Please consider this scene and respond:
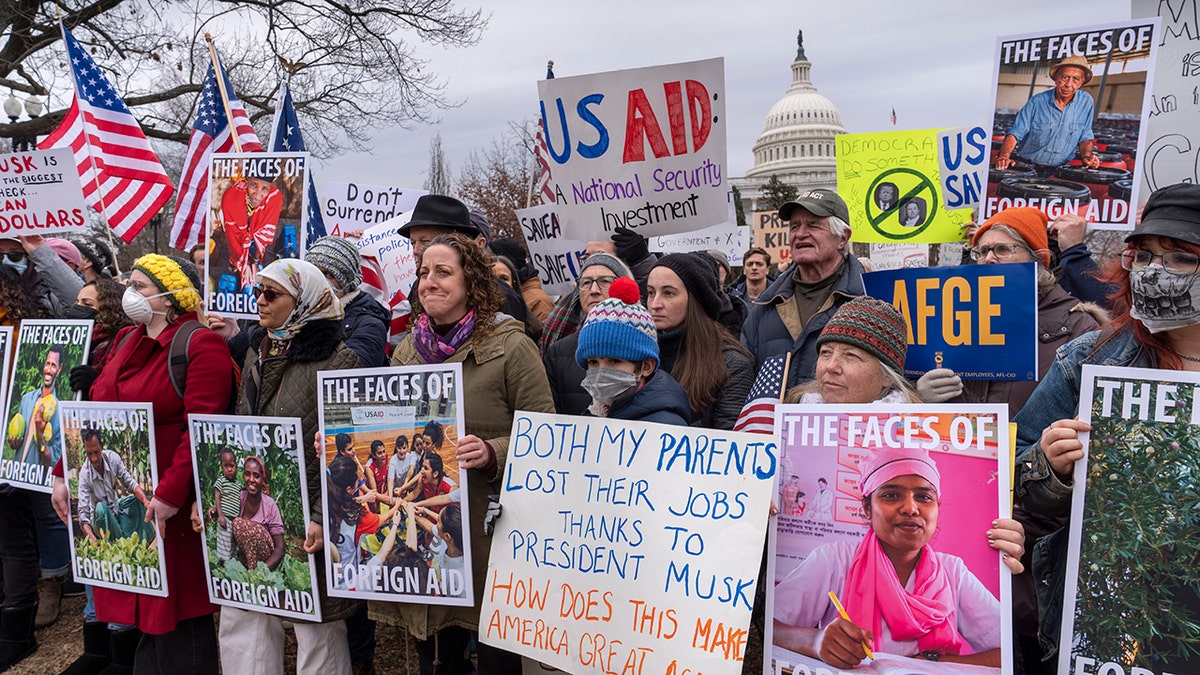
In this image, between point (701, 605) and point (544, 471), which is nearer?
point (701, 605)

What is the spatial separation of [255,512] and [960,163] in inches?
216

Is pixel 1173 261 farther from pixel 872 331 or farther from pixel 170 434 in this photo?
pixel 170 434

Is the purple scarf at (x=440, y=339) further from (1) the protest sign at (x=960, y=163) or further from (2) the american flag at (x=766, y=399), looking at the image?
(1) the protest sign at (x=960, y=163)

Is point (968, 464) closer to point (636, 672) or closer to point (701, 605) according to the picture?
point (701, 605)

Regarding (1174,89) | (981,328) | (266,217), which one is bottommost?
(981,328)

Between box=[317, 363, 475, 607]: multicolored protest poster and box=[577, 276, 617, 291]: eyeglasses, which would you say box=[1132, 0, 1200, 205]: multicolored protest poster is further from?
box=[317, 363, 475, 607]: multicolored protest poster

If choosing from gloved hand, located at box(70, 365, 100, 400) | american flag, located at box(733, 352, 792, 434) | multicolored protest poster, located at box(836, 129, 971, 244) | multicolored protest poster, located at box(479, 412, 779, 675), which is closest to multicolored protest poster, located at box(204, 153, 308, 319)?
gloved hand, located at box(70, 365, 100, 400)

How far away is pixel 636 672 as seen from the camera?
2857 mm

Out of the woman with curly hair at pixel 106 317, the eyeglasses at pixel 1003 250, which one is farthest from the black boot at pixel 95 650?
the eyeglasses at pixel 1003 250

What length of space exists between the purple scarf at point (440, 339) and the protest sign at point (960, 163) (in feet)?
14.2

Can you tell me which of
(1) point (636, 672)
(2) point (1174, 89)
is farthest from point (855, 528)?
(2) point (1174, 89)

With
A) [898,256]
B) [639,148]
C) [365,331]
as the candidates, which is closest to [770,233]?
[898,256]

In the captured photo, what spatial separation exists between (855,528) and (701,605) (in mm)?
526

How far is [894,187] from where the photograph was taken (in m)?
6.84
